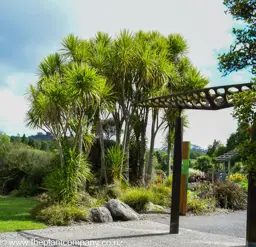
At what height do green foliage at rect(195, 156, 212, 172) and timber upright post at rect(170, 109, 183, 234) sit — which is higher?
green foliage at rect(195, 156, 212, 172)

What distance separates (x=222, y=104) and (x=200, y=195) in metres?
6.39

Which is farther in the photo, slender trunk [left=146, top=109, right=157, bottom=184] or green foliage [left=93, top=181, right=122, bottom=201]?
slender trunk [left=146, top=109, right=157, bottom=184]

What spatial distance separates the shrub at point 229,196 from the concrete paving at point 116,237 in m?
4.42

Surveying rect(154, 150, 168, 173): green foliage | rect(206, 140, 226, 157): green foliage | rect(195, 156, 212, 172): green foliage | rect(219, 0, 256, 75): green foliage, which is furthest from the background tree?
rect(206, 140, 226, 157): green foliage

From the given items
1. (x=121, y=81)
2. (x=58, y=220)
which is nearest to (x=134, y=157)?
(x=121, y=81)

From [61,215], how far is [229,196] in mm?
6346

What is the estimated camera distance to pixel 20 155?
18.4 m

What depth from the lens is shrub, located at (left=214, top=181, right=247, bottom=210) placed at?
1271cm

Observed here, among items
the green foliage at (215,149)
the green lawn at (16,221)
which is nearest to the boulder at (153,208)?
the green lawn at (16,221)

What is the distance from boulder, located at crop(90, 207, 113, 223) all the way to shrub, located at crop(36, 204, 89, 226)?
0.15m

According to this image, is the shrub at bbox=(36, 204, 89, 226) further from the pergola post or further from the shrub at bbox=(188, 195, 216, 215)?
the pergola post

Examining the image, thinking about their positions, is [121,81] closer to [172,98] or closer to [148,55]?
[148,55]

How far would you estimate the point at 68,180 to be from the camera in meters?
10.0

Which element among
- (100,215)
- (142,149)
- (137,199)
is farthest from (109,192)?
(142,149)
